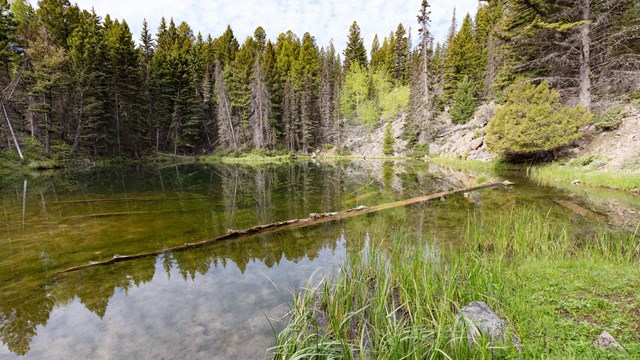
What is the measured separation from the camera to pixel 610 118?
16266 millimetres

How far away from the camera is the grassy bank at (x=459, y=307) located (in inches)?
97.5

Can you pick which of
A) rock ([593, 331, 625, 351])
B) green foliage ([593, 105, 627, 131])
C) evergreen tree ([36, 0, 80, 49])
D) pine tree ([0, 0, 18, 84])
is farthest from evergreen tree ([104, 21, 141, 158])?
green foliage ([593, 105, 627, 131])

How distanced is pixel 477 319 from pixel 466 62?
46.5 m

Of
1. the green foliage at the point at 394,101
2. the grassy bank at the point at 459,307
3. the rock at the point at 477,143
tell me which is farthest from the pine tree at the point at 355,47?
the grassy bank at the point at 459,307

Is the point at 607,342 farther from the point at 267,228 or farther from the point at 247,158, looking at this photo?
the point at 247,158

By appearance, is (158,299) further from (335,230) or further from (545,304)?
(545,304)

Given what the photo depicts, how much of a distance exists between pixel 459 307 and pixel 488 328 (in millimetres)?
280

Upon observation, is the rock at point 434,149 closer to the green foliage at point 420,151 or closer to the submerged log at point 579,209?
the green foliage at point 420,151

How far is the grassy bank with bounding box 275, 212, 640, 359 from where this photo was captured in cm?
248

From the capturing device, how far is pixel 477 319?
8.96 feet

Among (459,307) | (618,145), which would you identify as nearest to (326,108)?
(618,145)

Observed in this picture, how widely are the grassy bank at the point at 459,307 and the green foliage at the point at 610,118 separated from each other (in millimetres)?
16251

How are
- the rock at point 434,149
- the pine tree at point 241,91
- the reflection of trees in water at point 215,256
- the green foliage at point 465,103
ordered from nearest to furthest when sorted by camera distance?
1. the reflection of trees in water at point 215,256
2. the green foliage at point 465,103
3. the rock at point 434,149
4. the pine tree at point 241,91

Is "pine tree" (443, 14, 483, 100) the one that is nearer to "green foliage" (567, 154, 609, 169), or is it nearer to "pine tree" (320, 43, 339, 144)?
"pine tree" (320, 43, 339, 144)
